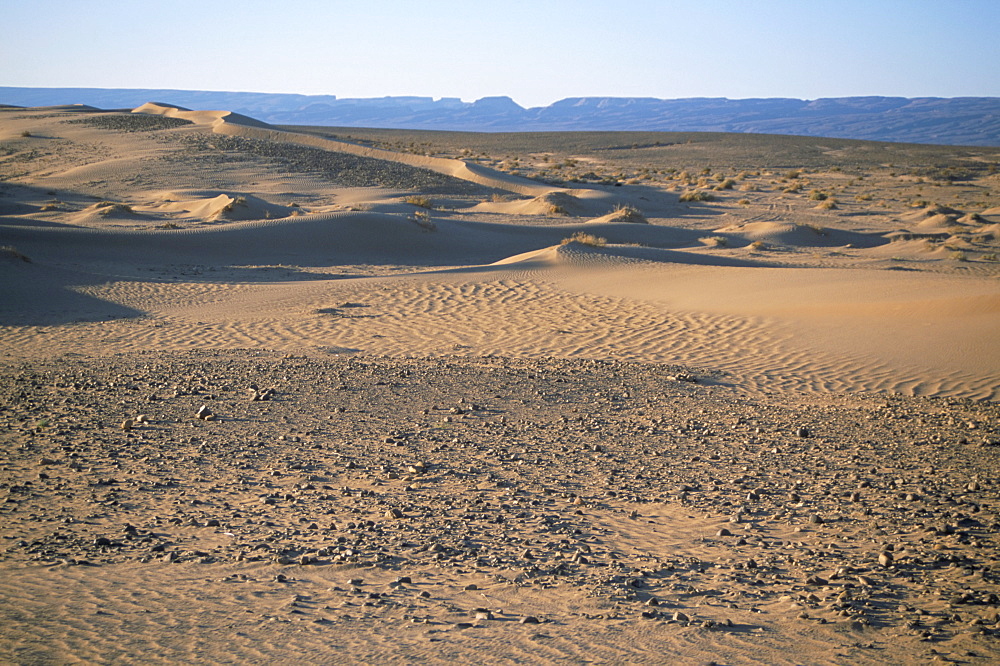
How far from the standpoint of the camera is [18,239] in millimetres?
20656

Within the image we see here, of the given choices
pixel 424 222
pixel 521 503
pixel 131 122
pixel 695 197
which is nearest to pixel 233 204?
pixel 424 222

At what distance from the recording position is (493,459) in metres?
7.39

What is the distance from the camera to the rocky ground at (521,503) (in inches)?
177

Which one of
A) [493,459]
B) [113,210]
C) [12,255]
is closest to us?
[493,459]

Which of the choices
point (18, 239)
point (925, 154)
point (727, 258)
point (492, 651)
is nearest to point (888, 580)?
point (492, 651)

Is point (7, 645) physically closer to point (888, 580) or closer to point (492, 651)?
point (492, 651)

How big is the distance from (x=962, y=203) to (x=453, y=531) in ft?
140

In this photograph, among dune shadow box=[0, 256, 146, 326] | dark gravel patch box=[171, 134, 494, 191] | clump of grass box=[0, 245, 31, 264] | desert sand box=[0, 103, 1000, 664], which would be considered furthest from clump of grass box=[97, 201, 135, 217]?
dark gravel patch box=[171, 134, 494, 191]

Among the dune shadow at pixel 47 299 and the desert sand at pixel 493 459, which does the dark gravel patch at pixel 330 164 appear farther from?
the dune shadow at pixel 47 299

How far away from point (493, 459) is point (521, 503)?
116 centimetres

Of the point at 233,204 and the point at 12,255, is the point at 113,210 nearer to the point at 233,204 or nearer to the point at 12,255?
the point at 233,204

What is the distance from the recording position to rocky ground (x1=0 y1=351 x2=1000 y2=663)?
14.8ft

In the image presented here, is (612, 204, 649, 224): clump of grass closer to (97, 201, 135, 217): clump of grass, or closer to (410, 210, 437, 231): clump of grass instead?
(410, 210, 437, 231): clump of grass

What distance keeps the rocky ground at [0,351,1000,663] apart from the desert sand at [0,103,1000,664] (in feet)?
0.11
